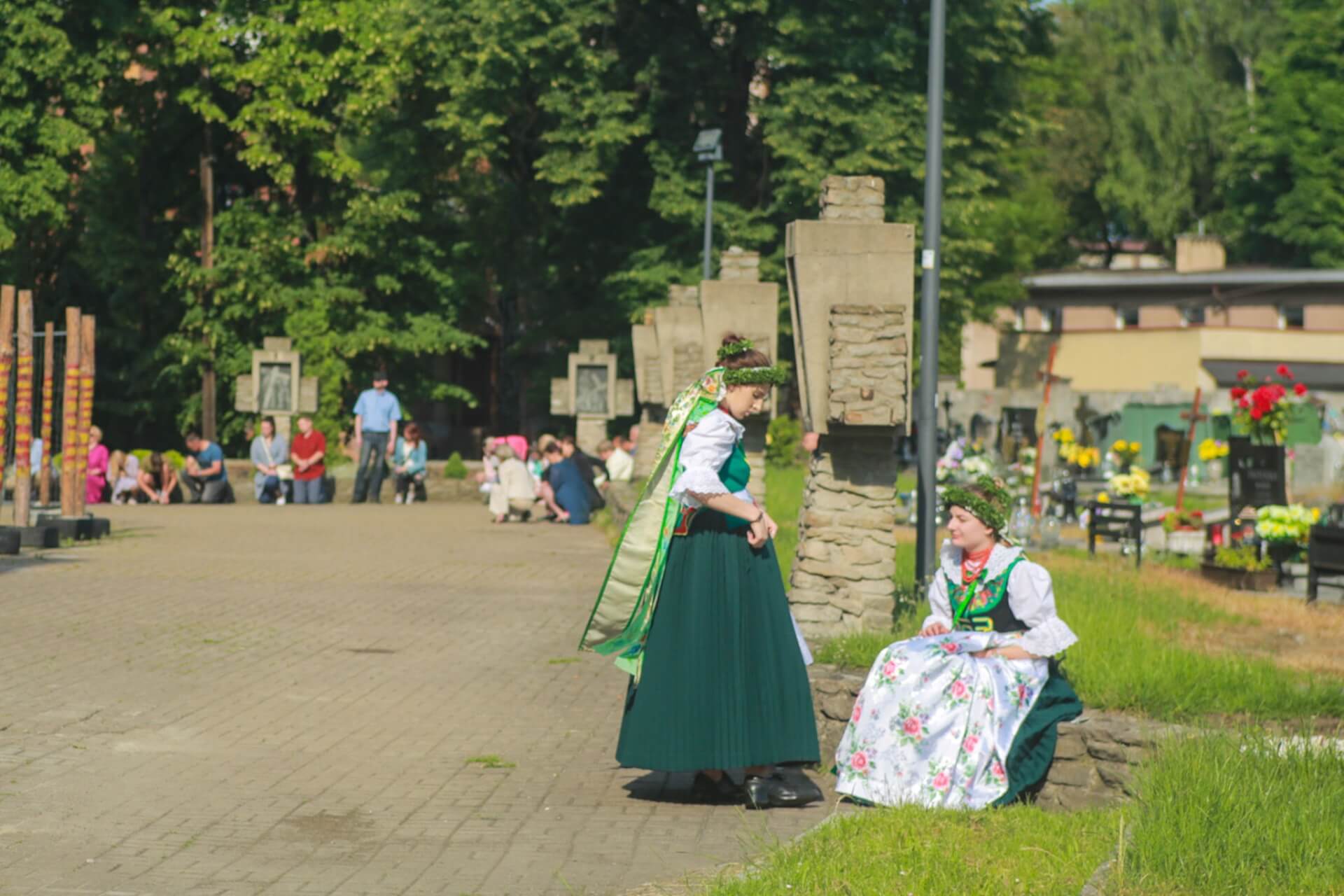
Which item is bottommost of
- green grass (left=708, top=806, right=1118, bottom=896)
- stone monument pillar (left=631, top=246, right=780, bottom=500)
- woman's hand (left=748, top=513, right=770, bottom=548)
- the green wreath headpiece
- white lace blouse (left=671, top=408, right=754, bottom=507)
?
green grass (left=708, top=806, right=1118, bottom=896)

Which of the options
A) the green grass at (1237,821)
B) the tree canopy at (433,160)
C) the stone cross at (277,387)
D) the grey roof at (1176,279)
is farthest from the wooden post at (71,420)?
the grey roof at (1176,279)

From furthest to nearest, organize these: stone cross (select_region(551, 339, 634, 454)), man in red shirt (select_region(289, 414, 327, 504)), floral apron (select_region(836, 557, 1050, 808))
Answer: stone cross (select_region(551, 339, 634, 454)), man in red shirt (select_region(289, 414, 327, 504)), floral apron (select_region(836, 557, 1050, 808))

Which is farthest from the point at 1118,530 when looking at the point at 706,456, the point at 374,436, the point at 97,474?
the point at 97,474

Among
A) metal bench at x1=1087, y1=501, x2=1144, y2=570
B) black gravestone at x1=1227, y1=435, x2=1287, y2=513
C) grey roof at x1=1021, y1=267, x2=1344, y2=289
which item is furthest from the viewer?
grey roof at x1=1021, y1=267, x2=1344, y2=289

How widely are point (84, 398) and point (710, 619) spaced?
13947 millimetres

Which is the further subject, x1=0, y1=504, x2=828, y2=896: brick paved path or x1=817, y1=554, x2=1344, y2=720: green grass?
x1=817, y1=554, x2=1344, y2=720: green grass

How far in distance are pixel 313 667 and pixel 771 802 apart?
14.9 feet

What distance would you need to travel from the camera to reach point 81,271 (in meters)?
44.2

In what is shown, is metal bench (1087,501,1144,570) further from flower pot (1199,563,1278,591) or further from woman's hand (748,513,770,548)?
woman's hand (748,513,770,548)

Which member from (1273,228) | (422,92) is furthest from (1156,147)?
(422,92)

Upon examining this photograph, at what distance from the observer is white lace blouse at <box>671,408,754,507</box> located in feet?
26.0

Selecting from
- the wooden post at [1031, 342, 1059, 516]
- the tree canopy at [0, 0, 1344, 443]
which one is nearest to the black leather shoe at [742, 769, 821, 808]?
the wooden post at [1031, 342, 1059, 516]

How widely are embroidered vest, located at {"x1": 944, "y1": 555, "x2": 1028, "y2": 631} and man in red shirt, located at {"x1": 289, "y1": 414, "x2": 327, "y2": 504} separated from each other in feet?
72.2

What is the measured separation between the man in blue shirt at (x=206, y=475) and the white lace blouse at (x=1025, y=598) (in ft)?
74.7
